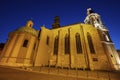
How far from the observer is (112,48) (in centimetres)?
2373

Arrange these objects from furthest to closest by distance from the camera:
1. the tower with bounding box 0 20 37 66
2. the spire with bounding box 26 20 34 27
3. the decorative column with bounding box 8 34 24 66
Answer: the spire with bounding box 26 20 34 27 → the tower with bounding box 0 20 37 66 → the decorative column with bounding box 8 34 24 66

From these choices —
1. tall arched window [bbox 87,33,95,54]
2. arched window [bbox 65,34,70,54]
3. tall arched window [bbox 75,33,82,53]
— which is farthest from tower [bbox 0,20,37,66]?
tall arched window [bbox 87,33,95,54]

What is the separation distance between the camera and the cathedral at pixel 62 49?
60.2 ft

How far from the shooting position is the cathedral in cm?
1835

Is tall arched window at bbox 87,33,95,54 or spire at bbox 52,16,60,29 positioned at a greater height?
spire at bbox 52,16,60,29

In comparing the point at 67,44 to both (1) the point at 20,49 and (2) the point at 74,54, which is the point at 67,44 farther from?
(1) the point at 20,49

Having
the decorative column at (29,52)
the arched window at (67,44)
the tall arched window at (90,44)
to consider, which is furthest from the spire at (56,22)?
the decorative column at (29,52)

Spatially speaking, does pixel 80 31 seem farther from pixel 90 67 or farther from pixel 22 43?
pixel 22 43

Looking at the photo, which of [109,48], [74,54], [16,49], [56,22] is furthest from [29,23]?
[109,48]

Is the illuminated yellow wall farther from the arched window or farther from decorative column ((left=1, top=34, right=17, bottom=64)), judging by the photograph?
decorative column ((left=1, top=34, right=17, bottom=64))

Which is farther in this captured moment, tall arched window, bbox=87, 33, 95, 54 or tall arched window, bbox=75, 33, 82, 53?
tall arched window, bbox=75, 33, 82, 53

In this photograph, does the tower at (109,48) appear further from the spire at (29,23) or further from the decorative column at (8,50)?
the decorative column at (8,50)

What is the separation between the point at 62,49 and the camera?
23828mm

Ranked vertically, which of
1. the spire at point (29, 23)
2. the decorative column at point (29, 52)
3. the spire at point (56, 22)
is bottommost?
the decorative column at point (29, 52)
